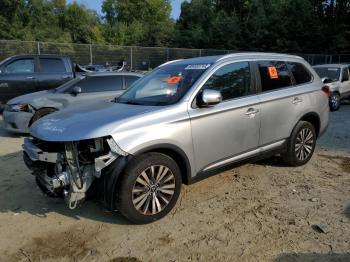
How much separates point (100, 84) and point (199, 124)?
16.8ft

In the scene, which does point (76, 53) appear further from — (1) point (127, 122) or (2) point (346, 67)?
(1) point (127, 122)

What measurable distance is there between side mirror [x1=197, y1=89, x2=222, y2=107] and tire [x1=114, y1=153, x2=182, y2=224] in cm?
76

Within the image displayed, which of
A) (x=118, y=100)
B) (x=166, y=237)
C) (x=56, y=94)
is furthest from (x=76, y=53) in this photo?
(x=166, y=237)

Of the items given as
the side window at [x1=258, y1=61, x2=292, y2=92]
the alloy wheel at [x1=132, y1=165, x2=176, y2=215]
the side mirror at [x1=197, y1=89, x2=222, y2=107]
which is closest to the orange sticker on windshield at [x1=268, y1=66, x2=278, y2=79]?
the side window at [x1=258, y1=61, x2=292, y2=92]

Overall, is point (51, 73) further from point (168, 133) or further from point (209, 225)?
point (209, 225)

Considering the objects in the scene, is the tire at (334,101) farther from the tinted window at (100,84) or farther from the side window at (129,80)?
the tinted window at (100,84)

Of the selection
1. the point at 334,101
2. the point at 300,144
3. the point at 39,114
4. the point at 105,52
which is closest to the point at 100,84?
the point at 39,114

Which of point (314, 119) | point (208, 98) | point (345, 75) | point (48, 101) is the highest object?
point (208, 98)

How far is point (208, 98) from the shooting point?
4.24m

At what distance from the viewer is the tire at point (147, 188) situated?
3.77m

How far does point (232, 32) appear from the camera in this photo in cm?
4078

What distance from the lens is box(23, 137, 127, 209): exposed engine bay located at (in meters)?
3.76

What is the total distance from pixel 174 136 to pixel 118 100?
127 cm

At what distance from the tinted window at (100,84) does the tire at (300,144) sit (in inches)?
189
